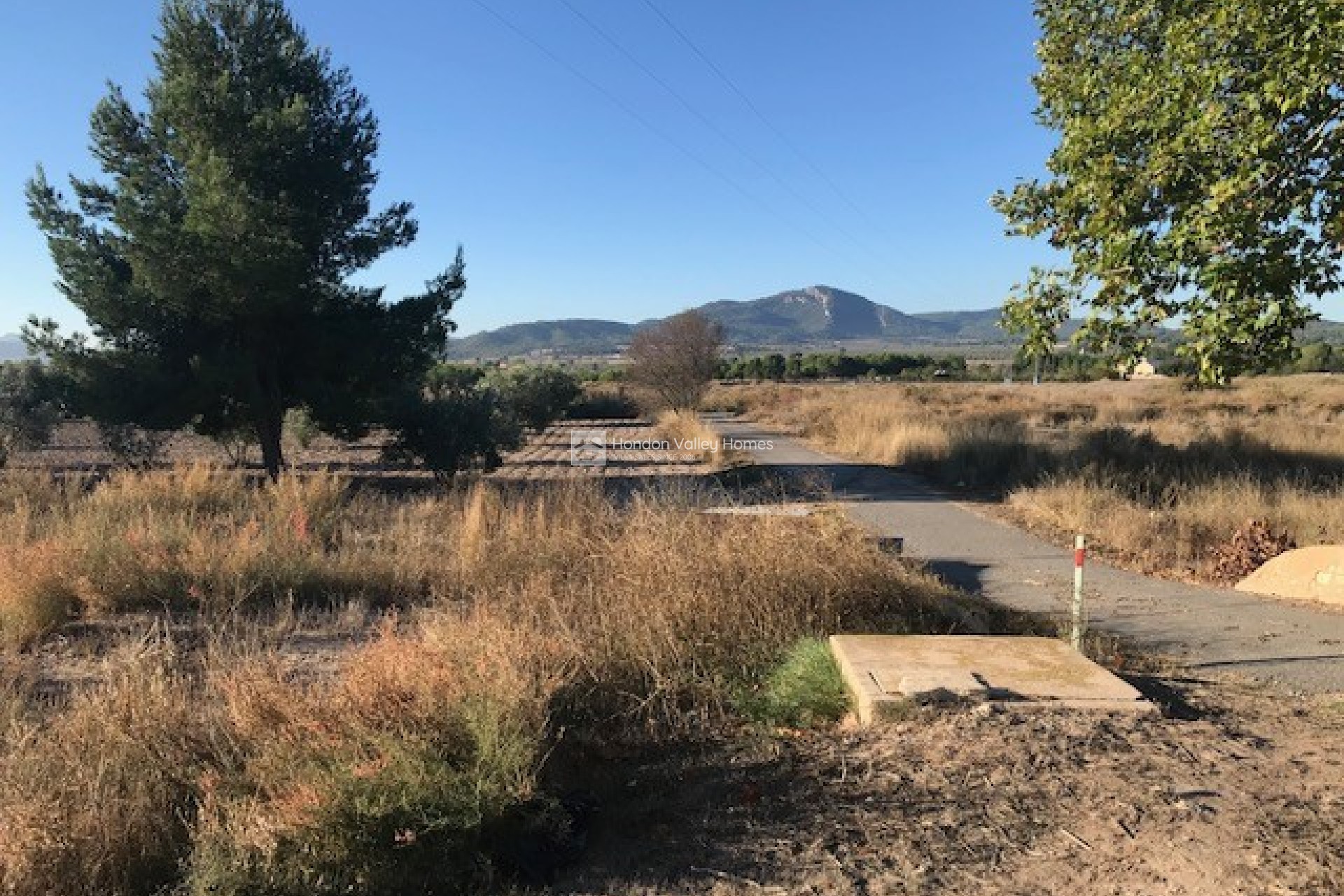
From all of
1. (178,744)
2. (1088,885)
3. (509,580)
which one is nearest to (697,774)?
(1088,885)

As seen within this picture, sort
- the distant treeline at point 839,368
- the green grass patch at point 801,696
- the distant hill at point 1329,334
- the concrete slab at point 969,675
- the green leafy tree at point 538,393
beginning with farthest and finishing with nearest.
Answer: the distant treeline at point 839,368 < the distant hill at point 1329,334 < the green leafy tree at point 538,393 < the green grass patch at point 801,696 < the concrete slab at point 969,675

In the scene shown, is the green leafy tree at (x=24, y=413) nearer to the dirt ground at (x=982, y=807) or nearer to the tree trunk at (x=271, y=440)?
the tree trunk at (x=271, y=440)

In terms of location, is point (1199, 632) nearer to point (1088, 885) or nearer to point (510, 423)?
point (1088, 885)

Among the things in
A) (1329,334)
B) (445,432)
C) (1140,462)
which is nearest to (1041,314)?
(1140,462)

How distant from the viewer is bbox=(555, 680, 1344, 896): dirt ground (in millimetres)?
3088

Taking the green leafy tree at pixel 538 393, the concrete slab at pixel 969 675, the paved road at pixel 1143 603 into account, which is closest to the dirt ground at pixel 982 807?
the concrete slab at pixel 969 675

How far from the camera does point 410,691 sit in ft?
13.5

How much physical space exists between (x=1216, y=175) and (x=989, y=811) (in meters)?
4.24

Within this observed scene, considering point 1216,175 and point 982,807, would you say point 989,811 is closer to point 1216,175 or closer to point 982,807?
point 982,807

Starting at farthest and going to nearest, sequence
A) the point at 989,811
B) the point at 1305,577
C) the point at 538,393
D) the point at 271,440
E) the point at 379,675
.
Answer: the point at 538,393, the point at 271,440, the point at 1305,577, the point at 379,675, the point at 989,811

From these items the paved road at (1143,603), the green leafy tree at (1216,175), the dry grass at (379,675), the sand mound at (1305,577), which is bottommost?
the paved road at (1143,603)

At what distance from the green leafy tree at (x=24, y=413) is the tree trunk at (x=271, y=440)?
10.0m

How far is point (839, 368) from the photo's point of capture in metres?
93.2

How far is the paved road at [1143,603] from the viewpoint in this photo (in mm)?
6166
